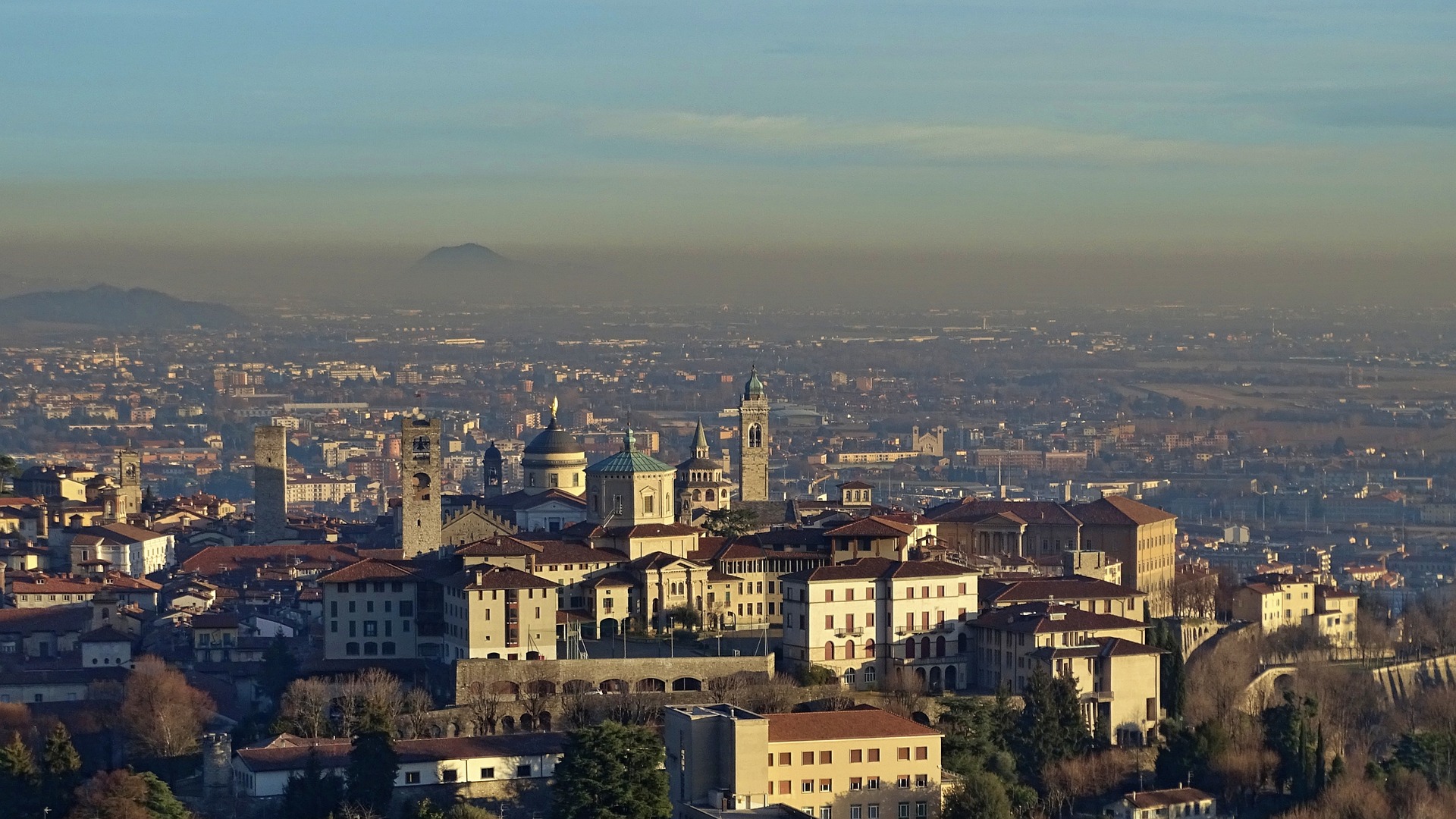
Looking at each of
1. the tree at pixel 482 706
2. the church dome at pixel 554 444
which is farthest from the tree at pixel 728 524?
the tree at pixel 482 706

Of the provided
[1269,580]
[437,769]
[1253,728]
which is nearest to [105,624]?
[437,769]

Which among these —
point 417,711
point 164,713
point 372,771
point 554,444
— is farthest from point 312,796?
point 554,444

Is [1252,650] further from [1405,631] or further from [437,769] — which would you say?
[437,769]

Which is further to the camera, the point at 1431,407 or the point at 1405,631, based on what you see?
the point at 1431,407

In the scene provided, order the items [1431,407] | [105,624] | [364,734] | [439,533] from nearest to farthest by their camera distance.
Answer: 1. [364,734]
2. [105,624]
3. [439,533]
4. [1431,407]

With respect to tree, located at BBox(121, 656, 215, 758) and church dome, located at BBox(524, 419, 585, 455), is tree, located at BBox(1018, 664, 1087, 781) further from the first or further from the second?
church dome, located at BBox(524, 419, 585, 455)

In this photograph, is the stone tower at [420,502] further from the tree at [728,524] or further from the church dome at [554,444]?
the church dome at [554,444]

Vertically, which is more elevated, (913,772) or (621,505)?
(621,505)

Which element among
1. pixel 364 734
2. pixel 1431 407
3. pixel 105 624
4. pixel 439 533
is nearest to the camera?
pixel 364 734
